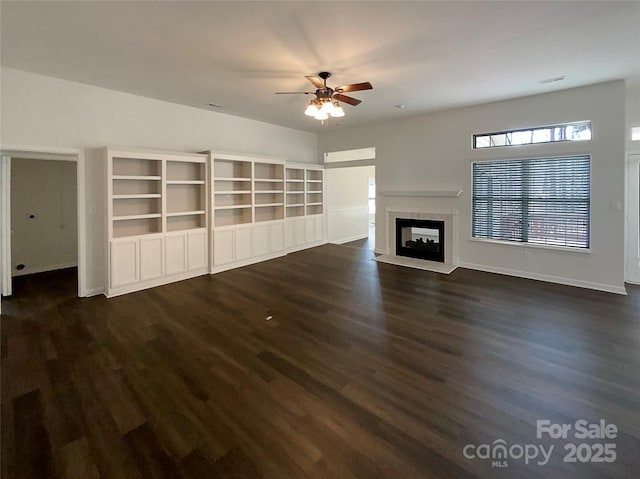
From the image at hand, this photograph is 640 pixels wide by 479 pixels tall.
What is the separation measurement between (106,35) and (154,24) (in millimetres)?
628

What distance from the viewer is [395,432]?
193 cm

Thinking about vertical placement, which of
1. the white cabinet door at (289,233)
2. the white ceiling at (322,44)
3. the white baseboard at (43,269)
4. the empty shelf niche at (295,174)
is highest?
the white ceiling at (322,44)

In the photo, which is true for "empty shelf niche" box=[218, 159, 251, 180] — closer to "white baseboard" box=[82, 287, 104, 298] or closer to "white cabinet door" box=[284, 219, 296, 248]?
"white cabinet door" box=[284, 219, 296, 248]

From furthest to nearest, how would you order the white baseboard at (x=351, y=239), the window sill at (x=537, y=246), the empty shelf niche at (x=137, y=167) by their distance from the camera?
the white baseboard at (x=351, y=239)
the window sill at (x=537, y=246)
the empty shelf niche at (x=137, y=167)

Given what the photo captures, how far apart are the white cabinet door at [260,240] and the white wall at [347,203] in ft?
8.07

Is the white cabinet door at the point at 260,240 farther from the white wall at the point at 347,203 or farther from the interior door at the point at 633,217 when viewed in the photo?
the interior door at the point at 633,217

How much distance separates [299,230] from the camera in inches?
303

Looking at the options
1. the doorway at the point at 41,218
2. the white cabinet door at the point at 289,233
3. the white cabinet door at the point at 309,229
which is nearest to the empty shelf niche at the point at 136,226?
the doorway at the point at 41,218

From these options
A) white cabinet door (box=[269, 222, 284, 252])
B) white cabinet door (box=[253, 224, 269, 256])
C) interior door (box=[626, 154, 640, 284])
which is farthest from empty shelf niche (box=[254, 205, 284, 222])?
interior door (box=[626, 154, 640, 284])

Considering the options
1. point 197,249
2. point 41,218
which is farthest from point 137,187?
point 41,218

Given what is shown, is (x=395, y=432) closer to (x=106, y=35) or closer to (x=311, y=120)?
(x=106, y=35)

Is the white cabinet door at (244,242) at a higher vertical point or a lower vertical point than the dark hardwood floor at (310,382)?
higher

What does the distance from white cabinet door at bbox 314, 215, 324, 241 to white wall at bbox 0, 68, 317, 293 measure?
3090 mm

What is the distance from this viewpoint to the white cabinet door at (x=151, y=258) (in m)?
4.79
